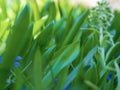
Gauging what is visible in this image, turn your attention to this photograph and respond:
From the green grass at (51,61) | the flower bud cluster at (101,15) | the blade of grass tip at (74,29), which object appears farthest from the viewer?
the blade of grass tip at (74,29)

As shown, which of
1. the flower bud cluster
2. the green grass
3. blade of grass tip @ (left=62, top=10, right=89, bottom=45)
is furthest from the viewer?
blade of grass tip @ (left=62, top=10, right=89, bottom=45)

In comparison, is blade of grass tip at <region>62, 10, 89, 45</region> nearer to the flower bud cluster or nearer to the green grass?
the green grass

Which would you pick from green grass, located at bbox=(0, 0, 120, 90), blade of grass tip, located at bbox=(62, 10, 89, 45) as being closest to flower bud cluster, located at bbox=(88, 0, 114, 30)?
green grass, located at bbox=(0, 0, 120, 90)

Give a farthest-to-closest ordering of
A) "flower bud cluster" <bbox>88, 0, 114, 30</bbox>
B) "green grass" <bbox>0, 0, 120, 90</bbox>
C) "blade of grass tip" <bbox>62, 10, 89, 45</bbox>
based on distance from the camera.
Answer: "blade of grass tip" <bbox>62, 10, 89, 45</bbox> → "flower bud cluster" <bbox>88, 0, 114, 30</bbox> → "green grass" <bbox>0, 0, 120, 90</bbox>

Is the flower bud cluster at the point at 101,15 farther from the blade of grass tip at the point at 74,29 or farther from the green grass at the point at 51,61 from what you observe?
the blade of grass tip at the point at 74,29

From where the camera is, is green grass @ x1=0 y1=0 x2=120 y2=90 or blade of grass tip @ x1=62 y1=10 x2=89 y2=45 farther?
blade of grass tip @ x1=62 y1=10 x2=89 y2=45

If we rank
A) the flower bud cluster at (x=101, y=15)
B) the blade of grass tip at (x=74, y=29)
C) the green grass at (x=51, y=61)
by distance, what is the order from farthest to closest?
the blade of grass tip at (x=74, y=29)
the flower bud cluster at (x=101, y=15)
the green grass at (x=51, y=61)

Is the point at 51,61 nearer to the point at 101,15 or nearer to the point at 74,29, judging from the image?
the point at 101,15

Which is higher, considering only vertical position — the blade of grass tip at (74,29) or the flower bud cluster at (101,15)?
the flower bud cluster at (101,15)

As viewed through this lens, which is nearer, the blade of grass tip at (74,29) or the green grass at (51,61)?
the green grass at (51,61)

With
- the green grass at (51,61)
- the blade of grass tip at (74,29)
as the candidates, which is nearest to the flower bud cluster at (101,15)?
the green grass at (51,61)

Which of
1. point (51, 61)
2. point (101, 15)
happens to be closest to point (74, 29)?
point (101, 15)

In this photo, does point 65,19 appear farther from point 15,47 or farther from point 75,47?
point 15,47
